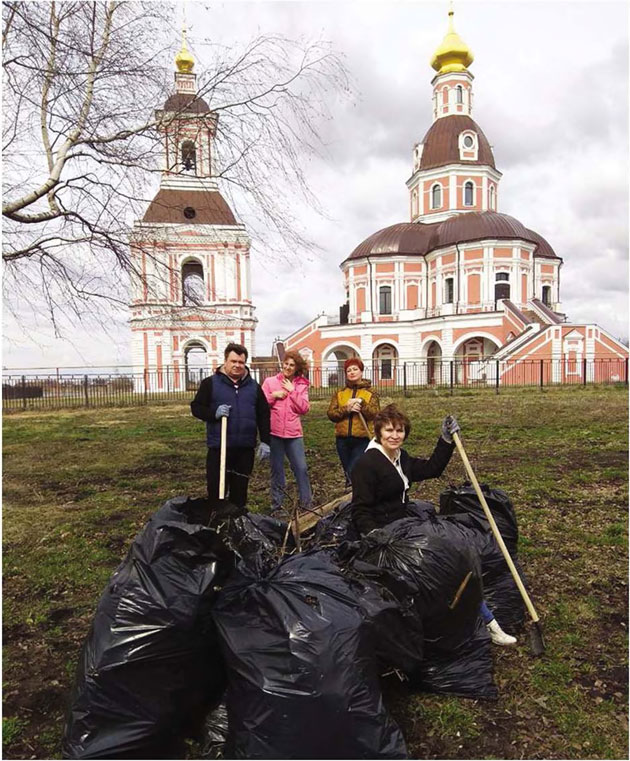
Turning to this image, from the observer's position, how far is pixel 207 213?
15.4ft

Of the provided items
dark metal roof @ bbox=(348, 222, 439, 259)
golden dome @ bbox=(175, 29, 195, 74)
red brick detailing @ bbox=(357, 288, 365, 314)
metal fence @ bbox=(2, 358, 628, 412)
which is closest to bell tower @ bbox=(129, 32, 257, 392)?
golden dome @ bbox=(175, 29, 195, 74)

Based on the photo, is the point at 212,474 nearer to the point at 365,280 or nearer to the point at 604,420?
the point at 604,420

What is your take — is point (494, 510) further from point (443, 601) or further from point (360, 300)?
point (360, 300)

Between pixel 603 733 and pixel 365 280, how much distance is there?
109 ft

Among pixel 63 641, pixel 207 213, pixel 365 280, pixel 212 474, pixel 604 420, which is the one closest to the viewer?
pixel 63 641

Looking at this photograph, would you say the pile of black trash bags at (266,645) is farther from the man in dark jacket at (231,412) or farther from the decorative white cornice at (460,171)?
the decorative white cornice at (460,171)

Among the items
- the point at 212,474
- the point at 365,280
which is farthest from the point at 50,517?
the point at 365,280

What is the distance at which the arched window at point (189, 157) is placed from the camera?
4.27 meters

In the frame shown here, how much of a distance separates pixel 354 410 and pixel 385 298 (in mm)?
30646

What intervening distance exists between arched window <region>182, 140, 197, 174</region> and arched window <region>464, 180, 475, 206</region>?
115 feet

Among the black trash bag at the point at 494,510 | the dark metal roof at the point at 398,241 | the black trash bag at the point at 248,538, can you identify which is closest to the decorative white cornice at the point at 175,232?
the black trash bag at the point at 248,538

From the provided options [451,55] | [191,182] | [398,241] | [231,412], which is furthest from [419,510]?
[451,55]

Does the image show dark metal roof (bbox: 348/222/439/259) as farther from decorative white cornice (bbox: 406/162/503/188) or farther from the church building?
decorative white cornice (bbox: 406/162/503/188)

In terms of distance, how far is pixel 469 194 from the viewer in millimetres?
35656
